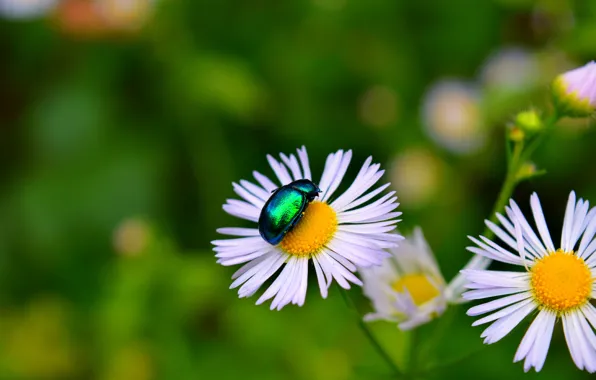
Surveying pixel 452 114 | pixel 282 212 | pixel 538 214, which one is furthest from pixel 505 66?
pixel 282 212

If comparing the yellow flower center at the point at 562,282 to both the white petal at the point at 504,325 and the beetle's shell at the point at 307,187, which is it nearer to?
the white petal at the point at 504,325

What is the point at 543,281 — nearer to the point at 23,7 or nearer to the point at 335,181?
the point at 335,181

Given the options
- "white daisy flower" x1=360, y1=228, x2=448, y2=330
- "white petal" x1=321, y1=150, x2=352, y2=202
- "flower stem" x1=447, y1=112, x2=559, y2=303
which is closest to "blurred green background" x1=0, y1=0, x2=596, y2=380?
"white daisy flower" x1=360, y1=228, x2=448, y2=330

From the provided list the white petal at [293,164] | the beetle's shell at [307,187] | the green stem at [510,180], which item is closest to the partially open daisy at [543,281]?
the green stem at [510,180]

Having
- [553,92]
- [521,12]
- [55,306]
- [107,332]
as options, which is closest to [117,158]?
[55,306]

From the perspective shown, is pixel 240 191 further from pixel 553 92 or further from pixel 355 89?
pixel 355 89
